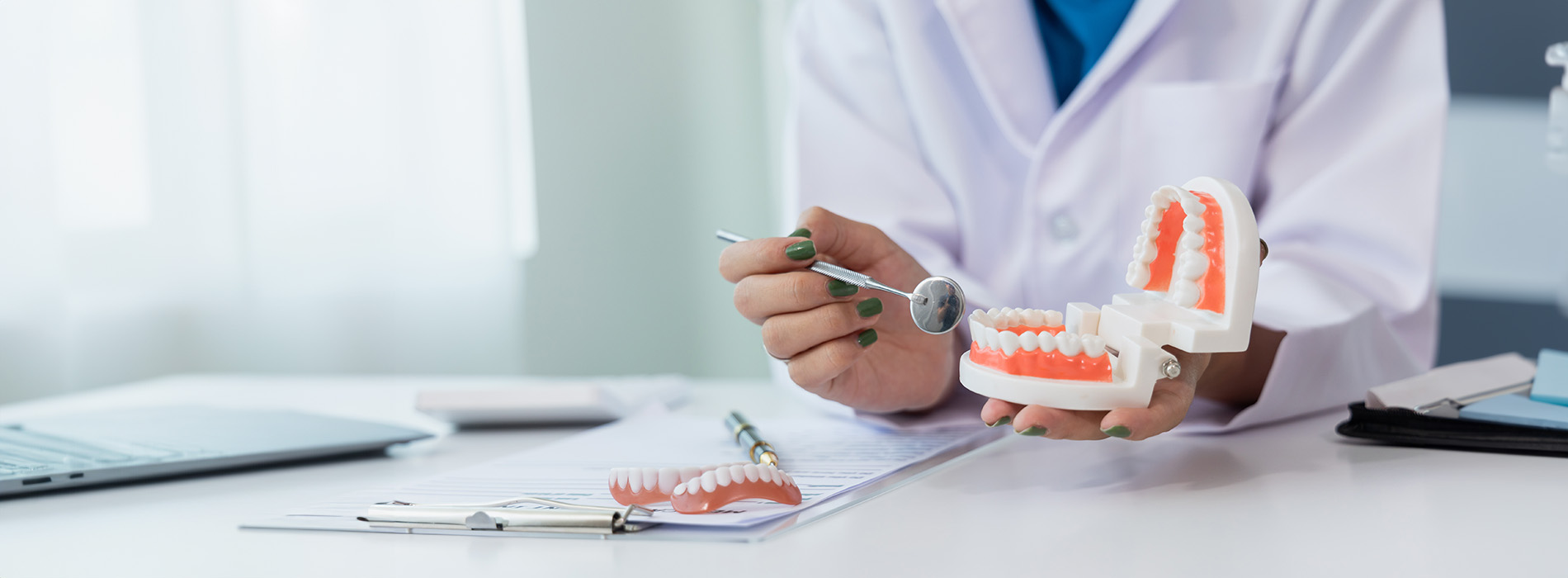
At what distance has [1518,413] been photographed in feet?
2.40

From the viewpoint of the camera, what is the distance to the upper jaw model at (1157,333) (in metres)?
0.58

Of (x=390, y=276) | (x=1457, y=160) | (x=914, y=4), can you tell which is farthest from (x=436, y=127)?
(x=1457, y=160)

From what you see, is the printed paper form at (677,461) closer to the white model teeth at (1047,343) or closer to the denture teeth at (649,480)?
the denture teeth at (649,480)

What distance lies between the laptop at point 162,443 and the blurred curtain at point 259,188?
2.58ft

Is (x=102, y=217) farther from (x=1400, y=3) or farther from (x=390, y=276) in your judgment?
(x=1400, y=3)

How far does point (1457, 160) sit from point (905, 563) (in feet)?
6.35

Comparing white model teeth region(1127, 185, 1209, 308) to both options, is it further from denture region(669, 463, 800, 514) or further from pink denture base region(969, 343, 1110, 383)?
denture region(669, 463, 800, 514)

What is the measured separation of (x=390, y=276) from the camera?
2.12 meters

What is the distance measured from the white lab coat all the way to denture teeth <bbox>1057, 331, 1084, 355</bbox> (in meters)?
0.34

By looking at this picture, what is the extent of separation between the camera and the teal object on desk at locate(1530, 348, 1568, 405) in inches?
30.1

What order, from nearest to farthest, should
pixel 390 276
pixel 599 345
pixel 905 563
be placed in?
pixel 905 563
pixel 390 276
pixel 599 345

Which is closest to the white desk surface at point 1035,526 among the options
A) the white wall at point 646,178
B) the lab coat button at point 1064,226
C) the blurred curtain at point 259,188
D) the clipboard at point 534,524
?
the clipboard at point 534,524

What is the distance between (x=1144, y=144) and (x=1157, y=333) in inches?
22.3

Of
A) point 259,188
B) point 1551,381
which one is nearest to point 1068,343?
point 1551,381
